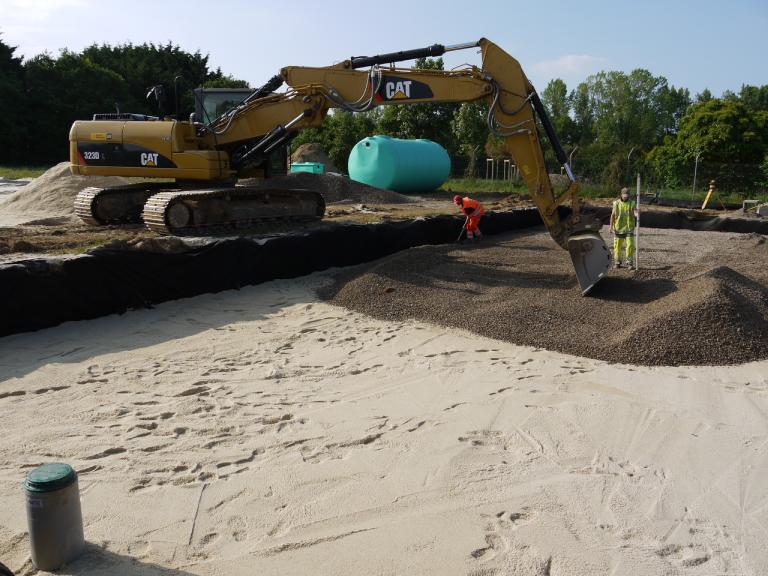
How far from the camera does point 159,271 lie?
810 centimetres

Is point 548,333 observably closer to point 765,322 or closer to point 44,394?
point 765,322

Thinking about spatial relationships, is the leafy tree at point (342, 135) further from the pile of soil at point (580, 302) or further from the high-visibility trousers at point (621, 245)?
the high-visibility trousers at point (621, 245)

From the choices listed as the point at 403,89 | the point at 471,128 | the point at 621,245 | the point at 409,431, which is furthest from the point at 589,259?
the point at 471,128

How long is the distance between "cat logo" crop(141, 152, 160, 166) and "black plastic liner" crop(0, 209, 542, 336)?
415cm

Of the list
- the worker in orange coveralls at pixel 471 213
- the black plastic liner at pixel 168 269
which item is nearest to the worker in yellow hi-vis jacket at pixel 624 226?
the worker in orange coveralls at pixel 471 213

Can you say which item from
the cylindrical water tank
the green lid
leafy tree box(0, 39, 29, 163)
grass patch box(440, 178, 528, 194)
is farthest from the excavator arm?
leafy tree box(0, 39, 29, 163)

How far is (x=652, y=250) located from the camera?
13.4 m

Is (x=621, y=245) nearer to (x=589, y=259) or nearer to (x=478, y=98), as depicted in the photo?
(x=589, y=259)

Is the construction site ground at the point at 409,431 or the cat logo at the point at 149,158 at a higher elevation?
the cat logo at the point at 149,158

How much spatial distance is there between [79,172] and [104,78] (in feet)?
122

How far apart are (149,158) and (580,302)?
8.60m

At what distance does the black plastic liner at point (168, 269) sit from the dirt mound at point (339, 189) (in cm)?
958

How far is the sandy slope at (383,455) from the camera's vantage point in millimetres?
3328

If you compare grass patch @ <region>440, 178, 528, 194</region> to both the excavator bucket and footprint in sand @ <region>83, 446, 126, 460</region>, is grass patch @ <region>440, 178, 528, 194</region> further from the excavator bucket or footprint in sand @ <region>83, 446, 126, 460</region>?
footprint in sand @ <region>83, 446, 126, 460</region>
